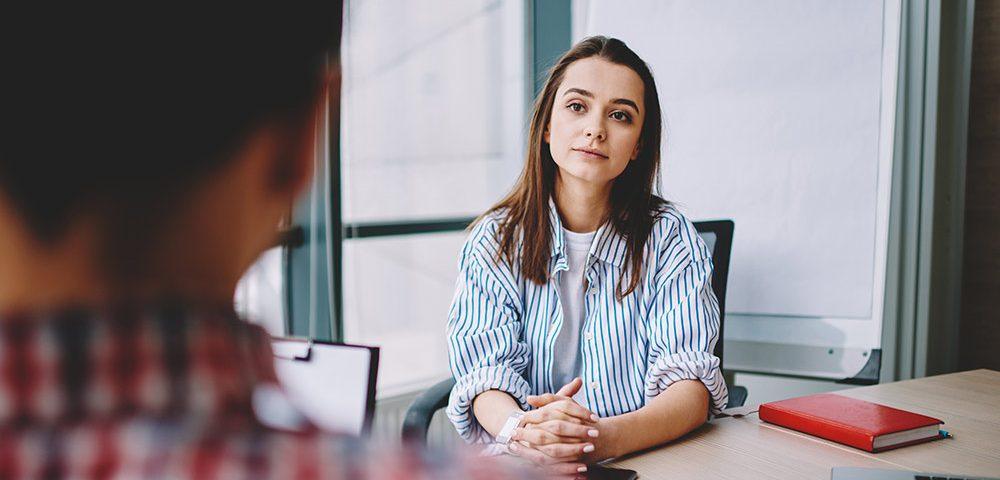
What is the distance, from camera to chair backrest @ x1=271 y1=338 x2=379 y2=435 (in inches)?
40.7

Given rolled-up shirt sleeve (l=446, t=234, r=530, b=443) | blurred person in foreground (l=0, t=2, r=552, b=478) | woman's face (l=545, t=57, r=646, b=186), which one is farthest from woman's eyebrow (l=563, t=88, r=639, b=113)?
blurred person in foreground (l=0, t=2, r=552, b=478)

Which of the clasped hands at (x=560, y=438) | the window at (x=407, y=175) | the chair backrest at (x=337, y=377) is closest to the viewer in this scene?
the chair backrest at (x=337, y=377)

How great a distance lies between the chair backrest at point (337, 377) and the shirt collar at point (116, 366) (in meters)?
0.82

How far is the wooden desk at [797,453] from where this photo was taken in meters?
1.13

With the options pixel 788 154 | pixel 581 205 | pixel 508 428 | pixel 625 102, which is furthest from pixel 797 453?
pixel 788 154

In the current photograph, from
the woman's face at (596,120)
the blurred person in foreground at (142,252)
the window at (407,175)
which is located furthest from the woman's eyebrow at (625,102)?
the blurred person in foreground at (142,252)

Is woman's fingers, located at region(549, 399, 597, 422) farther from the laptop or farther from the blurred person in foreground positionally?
the blurred person in foreground

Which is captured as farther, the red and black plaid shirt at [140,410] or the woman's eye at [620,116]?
the woman's eye at [620,116]

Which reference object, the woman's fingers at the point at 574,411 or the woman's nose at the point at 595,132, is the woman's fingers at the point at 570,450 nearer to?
the woman's fingers at the point at 574,411

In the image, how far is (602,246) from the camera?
63.9 inches

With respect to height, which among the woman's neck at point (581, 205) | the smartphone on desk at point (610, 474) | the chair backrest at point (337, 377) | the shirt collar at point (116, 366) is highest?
the woman's neck at point (581, 205)

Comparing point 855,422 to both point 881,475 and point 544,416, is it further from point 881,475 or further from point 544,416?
point 544,416

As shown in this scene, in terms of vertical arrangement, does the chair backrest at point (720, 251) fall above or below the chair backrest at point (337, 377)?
above

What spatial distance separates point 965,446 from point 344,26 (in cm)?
134
